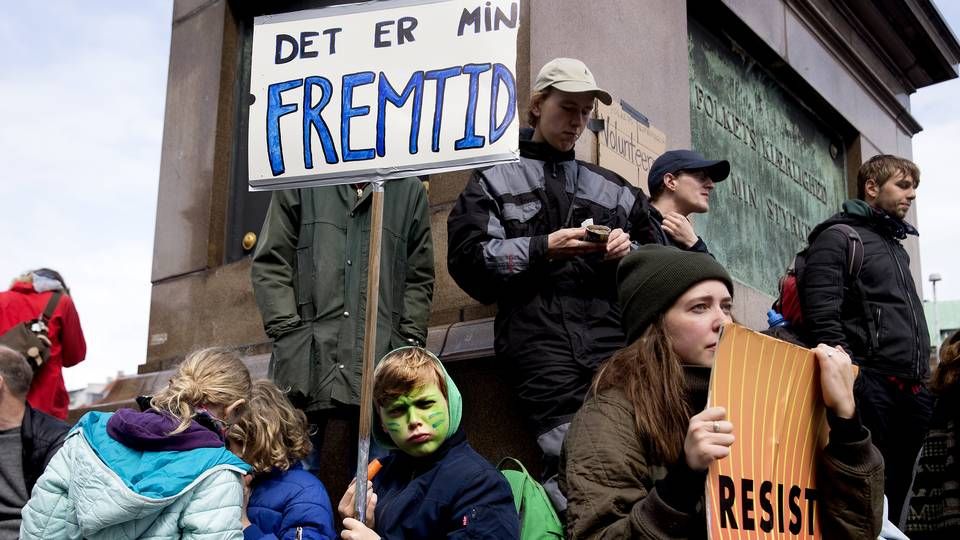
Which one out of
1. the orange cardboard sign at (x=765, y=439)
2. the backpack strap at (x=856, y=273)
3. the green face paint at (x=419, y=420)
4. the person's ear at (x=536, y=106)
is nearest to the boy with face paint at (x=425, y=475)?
the green face paint at (x=419, y=420)

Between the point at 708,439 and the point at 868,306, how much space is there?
3.22 metres

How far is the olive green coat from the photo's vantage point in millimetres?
5414

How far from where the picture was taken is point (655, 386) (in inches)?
127

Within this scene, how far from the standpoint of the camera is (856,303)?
5840 millimetres

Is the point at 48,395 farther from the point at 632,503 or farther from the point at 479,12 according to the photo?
the point at 632,503

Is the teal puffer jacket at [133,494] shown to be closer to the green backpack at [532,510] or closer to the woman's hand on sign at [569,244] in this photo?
the green backpack at [532,510]

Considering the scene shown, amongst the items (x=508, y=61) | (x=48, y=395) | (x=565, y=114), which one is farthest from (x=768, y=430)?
(x=48, y=395)

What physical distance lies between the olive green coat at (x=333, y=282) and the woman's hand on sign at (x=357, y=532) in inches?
53.4

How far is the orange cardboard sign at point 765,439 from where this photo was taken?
2893 millimetres

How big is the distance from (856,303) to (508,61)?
229 cm

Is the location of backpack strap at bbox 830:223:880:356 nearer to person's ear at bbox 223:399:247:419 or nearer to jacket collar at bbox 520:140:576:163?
jacket collar at bbox 520:140:576:163

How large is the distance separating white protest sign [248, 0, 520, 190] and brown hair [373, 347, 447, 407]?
2.18ft

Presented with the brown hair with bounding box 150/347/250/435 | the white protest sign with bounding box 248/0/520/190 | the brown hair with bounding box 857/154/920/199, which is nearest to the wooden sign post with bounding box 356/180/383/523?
the white protest sign with bounding box 248/0/520/190

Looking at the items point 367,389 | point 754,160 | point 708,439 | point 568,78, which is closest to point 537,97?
point 568,78
